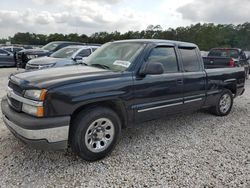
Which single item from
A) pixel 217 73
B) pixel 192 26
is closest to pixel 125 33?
pixel 192 26

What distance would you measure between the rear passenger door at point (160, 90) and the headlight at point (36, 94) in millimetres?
1338

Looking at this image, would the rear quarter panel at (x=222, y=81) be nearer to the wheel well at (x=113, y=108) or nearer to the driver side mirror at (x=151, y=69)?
the driver side mirror at (x=151, y=69)

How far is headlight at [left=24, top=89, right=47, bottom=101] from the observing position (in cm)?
269

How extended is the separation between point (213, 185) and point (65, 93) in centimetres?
210

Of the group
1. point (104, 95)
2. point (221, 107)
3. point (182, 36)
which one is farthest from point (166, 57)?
point (182, 36)

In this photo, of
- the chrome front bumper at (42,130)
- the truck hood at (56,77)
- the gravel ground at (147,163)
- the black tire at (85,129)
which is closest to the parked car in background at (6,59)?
the gravel ground at (147,163)

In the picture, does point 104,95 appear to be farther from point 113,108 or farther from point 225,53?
point 225,53

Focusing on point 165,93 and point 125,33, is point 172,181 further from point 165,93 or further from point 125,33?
point 125,33

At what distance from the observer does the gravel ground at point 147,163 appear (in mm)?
2779

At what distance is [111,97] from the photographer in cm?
316

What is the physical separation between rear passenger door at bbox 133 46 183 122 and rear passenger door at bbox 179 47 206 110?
18 cm

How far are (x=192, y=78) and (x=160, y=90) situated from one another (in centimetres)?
92

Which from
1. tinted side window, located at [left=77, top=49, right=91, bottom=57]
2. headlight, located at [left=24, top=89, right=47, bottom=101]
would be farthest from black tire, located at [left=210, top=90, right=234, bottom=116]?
tinted side window, located at [left=77, top=49, right=91, bottom=57]

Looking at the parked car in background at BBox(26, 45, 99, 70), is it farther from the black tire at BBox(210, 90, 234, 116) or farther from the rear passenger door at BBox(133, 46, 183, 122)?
the black tire at BBox(210, 90, 234, 116)
